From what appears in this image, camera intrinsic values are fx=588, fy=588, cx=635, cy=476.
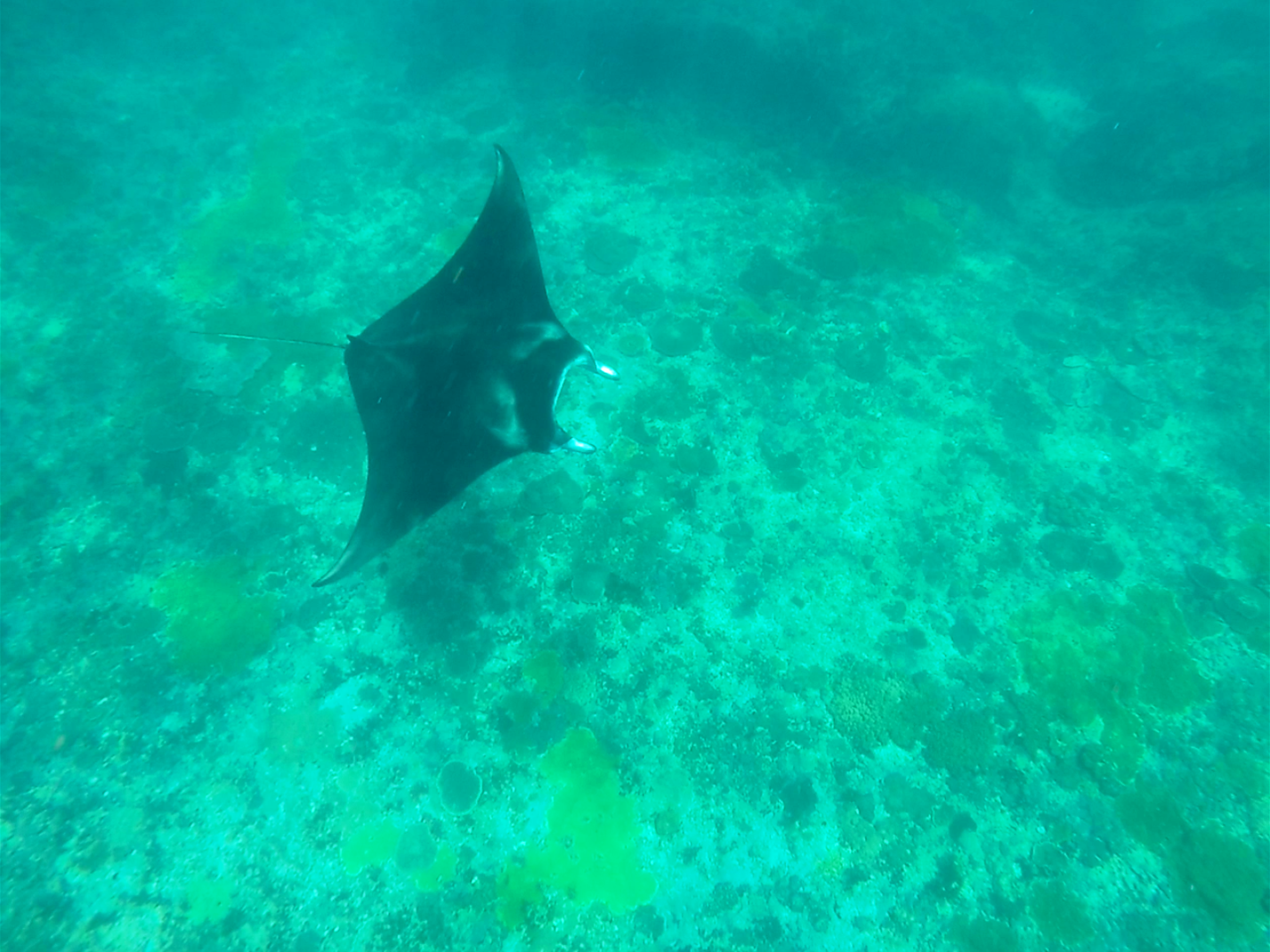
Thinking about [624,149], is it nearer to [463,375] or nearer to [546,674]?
[463,375]

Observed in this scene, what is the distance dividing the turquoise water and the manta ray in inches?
62.9

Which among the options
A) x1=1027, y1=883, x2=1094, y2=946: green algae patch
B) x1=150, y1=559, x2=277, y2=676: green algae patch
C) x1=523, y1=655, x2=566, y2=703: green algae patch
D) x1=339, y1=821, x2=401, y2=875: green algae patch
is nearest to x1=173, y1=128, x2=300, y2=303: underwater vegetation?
x1=150, y1=559, x2=277, y2=676: green algae patch

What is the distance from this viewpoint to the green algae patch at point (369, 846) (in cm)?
548

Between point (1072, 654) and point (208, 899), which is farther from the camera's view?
point (1072, 654)

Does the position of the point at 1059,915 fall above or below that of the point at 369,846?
below

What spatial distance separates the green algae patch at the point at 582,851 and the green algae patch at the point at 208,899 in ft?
7.92

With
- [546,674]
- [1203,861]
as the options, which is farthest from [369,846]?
[1203,861]

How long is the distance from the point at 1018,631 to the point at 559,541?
18.3ft

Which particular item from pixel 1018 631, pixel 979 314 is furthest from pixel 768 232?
pixel 1018 631

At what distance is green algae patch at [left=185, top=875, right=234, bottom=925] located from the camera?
521cm

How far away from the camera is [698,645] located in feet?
21.9

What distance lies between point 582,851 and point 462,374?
4829 mm

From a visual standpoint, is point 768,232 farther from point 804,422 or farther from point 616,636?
point 616,636

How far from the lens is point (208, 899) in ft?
17.3
